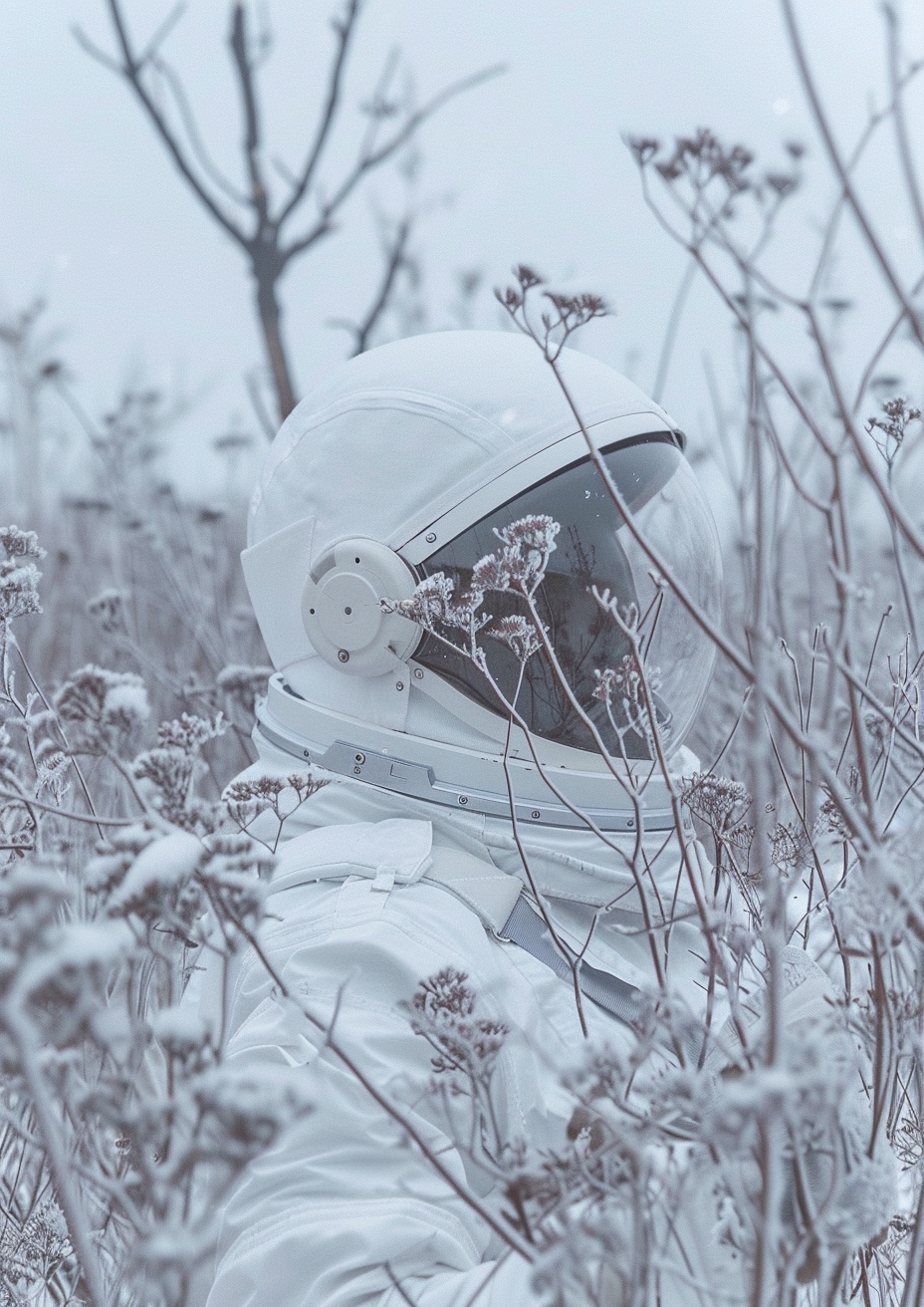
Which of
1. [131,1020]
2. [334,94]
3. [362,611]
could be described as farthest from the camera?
[334,94]

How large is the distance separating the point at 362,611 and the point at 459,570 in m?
0.15

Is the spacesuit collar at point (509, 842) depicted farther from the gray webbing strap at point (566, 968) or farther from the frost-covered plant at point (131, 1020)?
the frost-covered plant at point (131, 1020)

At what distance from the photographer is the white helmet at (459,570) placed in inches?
67.7

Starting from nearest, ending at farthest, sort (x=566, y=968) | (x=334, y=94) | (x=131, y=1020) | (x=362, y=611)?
(x=131, y=1020), (x=566, y=968), (x=362, y=611), (x=334, y=94)

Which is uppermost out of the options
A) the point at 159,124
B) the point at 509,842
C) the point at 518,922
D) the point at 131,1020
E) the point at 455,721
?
the point at 159,124

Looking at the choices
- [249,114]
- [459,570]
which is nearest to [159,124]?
[249,114]

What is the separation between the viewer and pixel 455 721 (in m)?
1.75

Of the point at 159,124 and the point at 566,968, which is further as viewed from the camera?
the point at 159,124

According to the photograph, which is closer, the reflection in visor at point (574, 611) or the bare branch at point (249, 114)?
the reflection in visor at point (574, 611)

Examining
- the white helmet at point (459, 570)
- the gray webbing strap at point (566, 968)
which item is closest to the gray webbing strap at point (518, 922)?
Result: the gray webbing strap at point (566, 968)

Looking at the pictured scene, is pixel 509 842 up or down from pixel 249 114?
down

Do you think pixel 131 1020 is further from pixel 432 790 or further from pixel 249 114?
pixel 249 114

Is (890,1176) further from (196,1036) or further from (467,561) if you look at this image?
(467,561)

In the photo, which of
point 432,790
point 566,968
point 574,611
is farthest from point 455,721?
point 566,968
